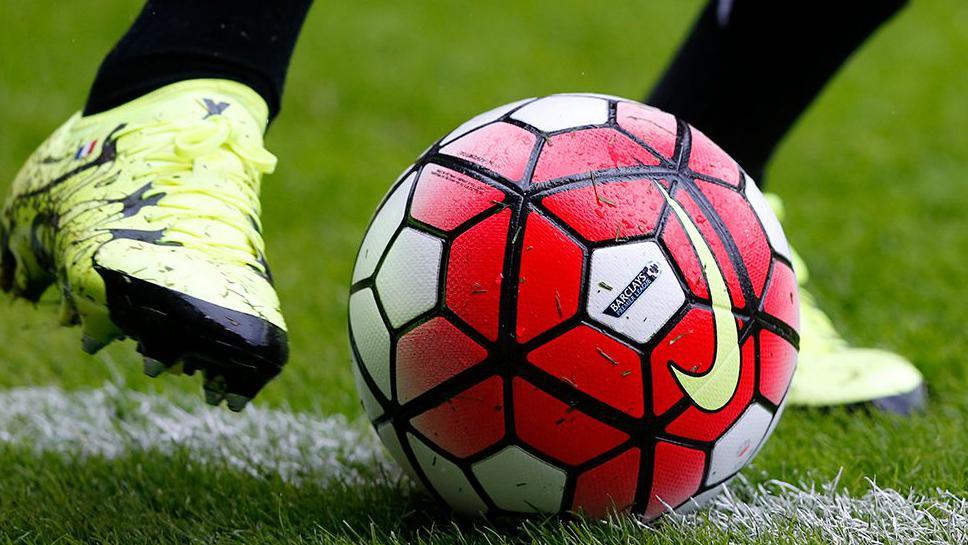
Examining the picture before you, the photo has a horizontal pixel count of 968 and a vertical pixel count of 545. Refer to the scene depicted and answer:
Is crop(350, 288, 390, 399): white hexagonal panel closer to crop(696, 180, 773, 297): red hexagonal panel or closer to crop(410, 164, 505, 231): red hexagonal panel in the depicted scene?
crop(410, 164, 505, 231): red hexagonal panel

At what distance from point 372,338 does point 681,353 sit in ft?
1.61

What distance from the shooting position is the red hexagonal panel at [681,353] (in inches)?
62.5

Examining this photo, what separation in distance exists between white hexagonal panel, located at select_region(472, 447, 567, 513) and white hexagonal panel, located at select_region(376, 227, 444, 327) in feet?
0.85

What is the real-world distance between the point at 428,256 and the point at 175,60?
0.74m

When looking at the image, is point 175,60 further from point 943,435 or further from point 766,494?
point 943,435

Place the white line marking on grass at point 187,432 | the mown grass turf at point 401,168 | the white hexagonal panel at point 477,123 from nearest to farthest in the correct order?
the white hexagonal panel at point 477,123
the mown grass turf at point 401,168
the white line marking on grass at point 187,432

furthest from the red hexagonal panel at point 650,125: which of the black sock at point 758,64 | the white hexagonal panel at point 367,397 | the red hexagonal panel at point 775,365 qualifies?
the black sock at point 758,64

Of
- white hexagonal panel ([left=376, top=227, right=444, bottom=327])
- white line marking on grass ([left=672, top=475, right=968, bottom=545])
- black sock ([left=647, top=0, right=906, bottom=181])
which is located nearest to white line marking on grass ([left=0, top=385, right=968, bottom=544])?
white line marking on grass ([left=672, top=475, right=968, bottom=545])

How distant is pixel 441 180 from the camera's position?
5.63 ft

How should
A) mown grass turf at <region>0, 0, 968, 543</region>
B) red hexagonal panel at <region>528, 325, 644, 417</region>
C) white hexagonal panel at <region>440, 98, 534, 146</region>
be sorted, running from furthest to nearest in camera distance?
mown grass turf at <region>0, 0, 968, 543</region> → white hexagonal panel at <region>440, 98, 534, 146</region> → red hexagonal panel at <region>528, 325, 644, 417</region>

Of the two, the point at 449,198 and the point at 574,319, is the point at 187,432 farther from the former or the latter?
the point at 574,319

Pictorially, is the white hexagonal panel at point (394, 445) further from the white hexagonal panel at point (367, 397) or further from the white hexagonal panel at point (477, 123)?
the white hexagonal panel at point (477, 123)

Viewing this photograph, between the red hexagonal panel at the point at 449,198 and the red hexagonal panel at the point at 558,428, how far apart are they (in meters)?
0.27

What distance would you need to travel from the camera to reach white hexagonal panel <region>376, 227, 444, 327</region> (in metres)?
1.64
